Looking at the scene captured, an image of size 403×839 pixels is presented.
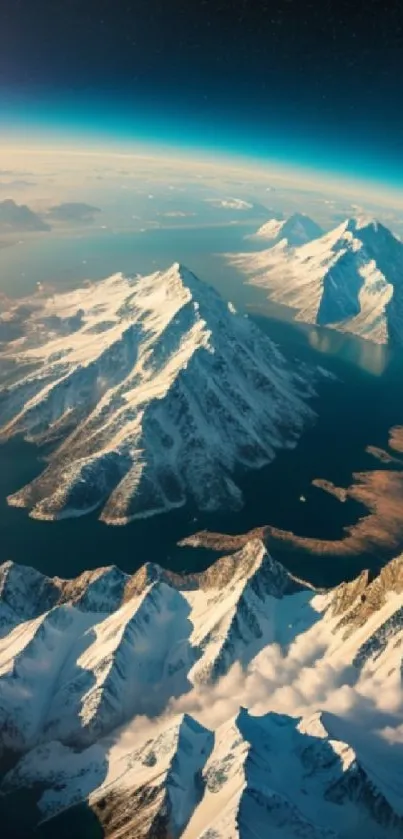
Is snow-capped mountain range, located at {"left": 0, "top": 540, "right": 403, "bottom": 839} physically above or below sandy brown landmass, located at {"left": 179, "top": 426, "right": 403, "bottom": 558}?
above

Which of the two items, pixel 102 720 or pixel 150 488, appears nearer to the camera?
pixel 102 720

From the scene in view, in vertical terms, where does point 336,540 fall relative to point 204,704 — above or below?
below

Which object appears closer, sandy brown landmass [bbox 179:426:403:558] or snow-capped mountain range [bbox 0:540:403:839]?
snow-capped mountain range [bbox 0:540:403:839]

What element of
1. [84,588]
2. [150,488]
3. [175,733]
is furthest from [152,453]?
[175,733]

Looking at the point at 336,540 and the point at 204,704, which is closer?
the point at 204,704

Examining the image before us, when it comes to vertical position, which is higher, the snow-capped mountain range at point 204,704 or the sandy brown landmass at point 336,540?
the snow-capped mountain range at point 204,704

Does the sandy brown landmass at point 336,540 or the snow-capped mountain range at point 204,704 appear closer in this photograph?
the snow-capped mountain range at point 204,704

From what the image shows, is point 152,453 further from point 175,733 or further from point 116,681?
point 175,733

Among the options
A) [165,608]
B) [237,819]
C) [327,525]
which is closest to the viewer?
[237,819]
